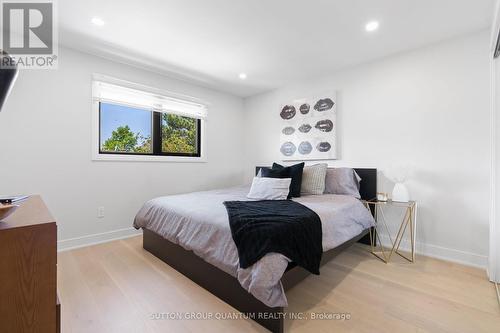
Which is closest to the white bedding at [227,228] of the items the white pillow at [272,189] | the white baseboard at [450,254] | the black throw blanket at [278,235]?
the black throw blanket at [278,235]

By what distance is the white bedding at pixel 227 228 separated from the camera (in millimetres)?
1308

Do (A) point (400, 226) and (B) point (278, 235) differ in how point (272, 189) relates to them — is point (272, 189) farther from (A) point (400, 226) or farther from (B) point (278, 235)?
(A) point (400, 226)

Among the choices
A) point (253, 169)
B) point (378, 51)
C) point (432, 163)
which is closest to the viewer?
point (432, 163)

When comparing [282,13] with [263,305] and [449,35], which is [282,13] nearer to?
[449,35]

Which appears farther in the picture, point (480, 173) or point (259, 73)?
point (259, 73)

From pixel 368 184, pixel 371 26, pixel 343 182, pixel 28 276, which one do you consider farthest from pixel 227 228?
pixel 371 26

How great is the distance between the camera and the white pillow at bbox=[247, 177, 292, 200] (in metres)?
2.54

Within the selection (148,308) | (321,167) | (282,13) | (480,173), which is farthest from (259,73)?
(148,308)

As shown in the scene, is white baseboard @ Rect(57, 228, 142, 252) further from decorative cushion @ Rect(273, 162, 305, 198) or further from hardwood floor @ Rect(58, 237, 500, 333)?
decorative cushion @ Rect(273, 162, 305, 198)

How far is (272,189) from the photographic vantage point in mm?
2574

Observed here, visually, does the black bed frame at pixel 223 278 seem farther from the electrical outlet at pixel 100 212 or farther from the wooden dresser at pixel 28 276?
the wooden dresser at pixel 28 276

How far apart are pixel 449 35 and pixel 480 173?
141 cm

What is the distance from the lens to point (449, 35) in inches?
91.4

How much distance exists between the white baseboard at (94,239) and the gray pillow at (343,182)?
8.54ft
